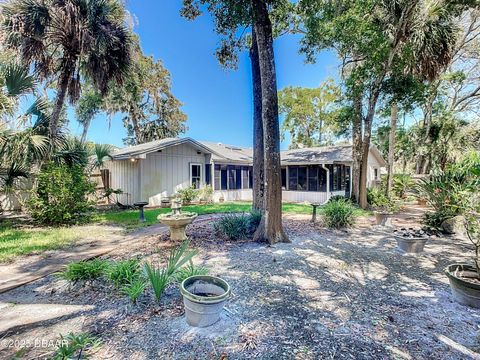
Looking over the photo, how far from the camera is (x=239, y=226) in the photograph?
22.8 feet

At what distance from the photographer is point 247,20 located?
6598 millimetres

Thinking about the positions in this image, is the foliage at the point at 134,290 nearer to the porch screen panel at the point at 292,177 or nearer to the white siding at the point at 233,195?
the white siding at the point at 233,195

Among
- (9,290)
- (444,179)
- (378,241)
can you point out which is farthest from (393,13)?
(9,290)

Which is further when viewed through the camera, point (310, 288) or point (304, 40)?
point (304, 40)

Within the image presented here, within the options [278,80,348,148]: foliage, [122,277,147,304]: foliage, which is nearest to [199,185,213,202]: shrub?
[122,277,147,304]: foliage

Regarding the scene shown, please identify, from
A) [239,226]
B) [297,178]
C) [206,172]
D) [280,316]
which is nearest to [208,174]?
[206,172]

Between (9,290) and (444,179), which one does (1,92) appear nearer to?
(9,290)

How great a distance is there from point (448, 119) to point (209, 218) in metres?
17.7

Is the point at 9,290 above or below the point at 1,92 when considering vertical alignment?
below

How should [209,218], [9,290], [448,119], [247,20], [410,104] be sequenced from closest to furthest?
[9,290], [247,20], [209,218], [410,104], [448,119]

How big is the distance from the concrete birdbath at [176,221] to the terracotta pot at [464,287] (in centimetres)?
521

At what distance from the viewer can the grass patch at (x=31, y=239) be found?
5.79 metres

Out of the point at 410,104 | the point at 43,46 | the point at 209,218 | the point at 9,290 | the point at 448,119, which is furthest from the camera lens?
Result: the point at 448,119

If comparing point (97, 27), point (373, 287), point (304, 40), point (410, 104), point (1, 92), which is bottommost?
point (373, 287)
